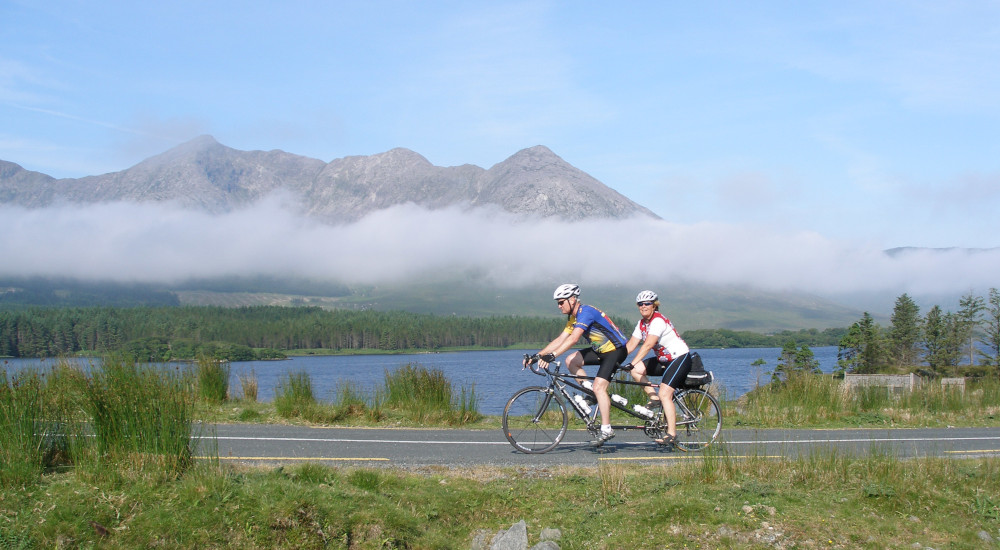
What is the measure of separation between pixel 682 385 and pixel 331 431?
6.26 m

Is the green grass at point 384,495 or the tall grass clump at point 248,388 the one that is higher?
the green grass at point 384,495

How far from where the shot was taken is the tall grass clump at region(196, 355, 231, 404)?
1608cm

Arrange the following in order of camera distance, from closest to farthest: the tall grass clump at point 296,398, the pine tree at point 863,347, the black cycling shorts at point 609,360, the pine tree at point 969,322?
the black cycling shorts at point 609,360 → the tall grass clump at point 296,398 → the pine tree at point 969,322 → the pine tree at point 863,347

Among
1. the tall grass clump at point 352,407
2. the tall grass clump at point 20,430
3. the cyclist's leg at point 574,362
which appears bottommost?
the tall grass clump at point 352,407

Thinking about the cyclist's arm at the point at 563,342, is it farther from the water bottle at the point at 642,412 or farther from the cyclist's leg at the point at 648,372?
the water bottle at the point at 642,412

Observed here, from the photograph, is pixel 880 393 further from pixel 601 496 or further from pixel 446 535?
pixel 446 535

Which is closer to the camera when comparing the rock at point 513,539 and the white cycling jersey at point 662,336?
the rock at point 513,539

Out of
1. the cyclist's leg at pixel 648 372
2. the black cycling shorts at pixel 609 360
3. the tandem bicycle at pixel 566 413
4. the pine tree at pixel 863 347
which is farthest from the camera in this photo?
the pine tree at pixel 863 347

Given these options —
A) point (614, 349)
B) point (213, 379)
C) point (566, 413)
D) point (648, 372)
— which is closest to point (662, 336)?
point (648, 372)

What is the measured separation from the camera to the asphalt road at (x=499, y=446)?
994 cm

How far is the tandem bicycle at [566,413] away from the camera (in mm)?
11047

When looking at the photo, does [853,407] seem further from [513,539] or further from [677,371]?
[513,539]

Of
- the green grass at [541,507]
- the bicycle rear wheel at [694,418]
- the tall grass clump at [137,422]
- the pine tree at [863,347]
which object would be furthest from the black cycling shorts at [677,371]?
the pine tree at [863,347]

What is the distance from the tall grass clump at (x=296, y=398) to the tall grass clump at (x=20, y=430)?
22.7 feet
